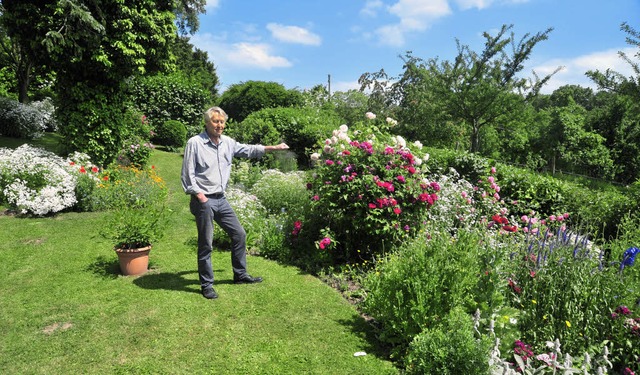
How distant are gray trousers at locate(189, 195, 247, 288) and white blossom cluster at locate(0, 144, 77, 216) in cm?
460

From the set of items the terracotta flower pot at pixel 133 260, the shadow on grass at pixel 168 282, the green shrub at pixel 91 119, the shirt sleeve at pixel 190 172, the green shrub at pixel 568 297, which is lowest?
the shadow on grass at pixel 168 282

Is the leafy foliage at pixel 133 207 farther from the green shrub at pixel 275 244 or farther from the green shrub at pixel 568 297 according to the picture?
the green shrub at pixel 568 297

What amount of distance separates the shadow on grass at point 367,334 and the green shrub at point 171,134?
14.8 m

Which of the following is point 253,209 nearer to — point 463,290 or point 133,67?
point 463,290

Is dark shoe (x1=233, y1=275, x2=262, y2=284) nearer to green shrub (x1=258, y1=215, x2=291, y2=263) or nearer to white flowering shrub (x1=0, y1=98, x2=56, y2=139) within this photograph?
green shrub (x1=258, y1=215, x2=291, y2=263)

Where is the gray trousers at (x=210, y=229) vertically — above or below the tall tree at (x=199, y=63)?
below

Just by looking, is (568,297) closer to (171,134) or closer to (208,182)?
(208,182)

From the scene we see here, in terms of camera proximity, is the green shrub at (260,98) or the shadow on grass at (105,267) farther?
the green shrub at (260,98)

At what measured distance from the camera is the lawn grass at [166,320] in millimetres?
3045

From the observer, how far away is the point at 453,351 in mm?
2502

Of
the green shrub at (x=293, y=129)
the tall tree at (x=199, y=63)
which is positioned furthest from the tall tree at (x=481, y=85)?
the tall tree at (x=199, y=63)

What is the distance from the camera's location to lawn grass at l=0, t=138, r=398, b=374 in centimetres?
304

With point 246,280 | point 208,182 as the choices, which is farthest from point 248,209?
point 208,182

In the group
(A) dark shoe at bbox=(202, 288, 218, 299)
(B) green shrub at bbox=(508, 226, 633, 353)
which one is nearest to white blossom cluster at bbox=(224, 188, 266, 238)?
(A) dark shoe at bbox=(202, 288, 218, 299)
